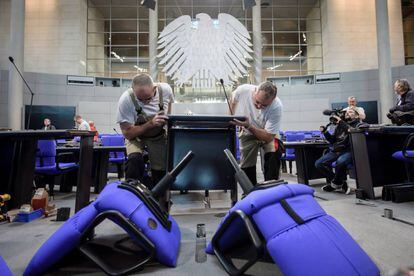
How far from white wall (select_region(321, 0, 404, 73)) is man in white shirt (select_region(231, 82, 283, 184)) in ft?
35.9

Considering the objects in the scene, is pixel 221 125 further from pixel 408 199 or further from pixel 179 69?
pixel 179 69

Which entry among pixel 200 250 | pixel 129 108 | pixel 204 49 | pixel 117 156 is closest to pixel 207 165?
pixel 129 108

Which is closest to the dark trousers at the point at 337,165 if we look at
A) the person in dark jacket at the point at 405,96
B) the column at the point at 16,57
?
the person in dark jacket at the point at 405,96

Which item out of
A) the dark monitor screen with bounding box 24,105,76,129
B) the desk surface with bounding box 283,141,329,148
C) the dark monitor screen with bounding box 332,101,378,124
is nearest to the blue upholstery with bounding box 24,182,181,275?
the desk surface with bounding box 283,141,329,148

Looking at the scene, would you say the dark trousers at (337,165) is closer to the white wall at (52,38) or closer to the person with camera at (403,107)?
the person with camera at (403,107)

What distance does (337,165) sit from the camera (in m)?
3.39

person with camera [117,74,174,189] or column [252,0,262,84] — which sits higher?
column [252,0,262,84]

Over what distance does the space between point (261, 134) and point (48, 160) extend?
2604 mm

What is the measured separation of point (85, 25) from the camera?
12.3 m

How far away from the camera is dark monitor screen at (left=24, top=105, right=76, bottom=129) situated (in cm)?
1071

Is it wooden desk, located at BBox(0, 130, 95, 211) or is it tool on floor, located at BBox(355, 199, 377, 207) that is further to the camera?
tool on floor, located at BBox(355, 199, 377, 207)

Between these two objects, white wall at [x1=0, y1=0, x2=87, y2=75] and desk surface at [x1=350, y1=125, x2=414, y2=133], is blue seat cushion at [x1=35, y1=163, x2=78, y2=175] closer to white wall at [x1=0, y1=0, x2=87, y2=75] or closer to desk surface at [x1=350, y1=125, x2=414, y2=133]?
desk surface at [x1=350, y1=125, x2=414, y2=133]

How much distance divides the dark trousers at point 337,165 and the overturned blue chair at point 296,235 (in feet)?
7.94

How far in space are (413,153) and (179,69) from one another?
6775mm
